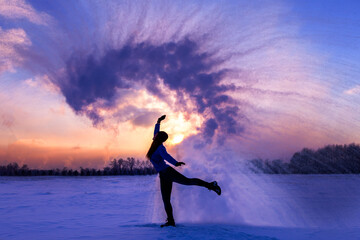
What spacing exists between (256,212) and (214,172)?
7.93 feet

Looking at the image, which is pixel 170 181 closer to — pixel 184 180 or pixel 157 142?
pixel 184 180

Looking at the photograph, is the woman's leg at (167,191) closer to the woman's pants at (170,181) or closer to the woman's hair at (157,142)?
the woman's pants at (170,181)

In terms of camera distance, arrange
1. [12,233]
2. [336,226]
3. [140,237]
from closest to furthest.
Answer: [140,237] → [12,233] → [336,226]

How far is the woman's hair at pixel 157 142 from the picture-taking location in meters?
8.08

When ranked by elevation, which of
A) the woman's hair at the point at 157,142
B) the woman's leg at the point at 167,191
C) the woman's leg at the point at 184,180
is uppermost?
the woman's hair at the point at 157,142

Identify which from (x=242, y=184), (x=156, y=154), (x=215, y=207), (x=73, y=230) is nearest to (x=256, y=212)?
(x=242, y=184)

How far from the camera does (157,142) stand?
26.5 ft

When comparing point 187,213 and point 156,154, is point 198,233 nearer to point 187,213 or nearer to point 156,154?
point 156,154

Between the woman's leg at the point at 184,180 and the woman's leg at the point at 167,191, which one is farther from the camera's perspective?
the woman's leg at the point at 167,191

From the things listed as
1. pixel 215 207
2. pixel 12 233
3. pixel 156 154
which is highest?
pixel 156 154

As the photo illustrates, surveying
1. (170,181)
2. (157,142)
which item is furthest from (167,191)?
(157,142)

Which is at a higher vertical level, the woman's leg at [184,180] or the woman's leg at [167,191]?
the woman's leg at [184,180]

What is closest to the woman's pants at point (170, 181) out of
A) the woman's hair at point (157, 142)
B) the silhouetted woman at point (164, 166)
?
the silhouetted woman at point (164, 166)

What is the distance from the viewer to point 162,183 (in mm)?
8219
